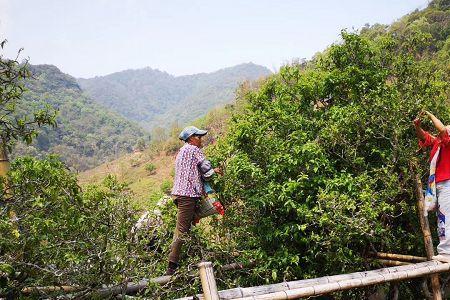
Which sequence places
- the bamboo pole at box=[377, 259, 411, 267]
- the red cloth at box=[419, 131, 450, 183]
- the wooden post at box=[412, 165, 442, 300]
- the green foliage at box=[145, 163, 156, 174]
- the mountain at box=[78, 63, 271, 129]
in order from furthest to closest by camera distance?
the mountain at box=[78, 63, 271, 129] → the green foliage at box=[145, 163, 156, 174] → the bamboo pole at box=[377, 259, 411, 267] → the wooden post at box=[412, 165, 442, 300] → the red cloth at box=[419, 131, 450, 183]

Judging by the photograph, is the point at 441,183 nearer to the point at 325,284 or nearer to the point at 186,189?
the point at 325,284

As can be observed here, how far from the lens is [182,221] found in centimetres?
480

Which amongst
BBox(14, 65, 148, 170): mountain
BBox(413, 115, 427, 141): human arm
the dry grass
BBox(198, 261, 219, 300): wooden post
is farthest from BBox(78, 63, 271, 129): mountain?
BBox(198, 261, 219, 300): wooden post

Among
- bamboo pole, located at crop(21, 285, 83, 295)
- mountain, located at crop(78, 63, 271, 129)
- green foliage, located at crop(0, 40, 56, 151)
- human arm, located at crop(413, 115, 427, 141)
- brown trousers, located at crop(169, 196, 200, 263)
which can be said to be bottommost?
bamboo pole, located at crop(21, 285, 83, 295)

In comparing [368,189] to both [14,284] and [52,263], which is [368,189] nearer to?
[52,263]

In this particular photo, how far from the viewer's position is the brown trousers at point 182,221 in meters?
4.77

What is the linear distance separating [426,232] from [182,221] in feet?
9.95

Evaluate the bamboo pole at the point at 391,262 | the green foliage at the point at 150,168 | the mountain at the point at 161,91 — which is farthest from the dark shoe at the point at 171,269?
the mountain at the point at 161,91

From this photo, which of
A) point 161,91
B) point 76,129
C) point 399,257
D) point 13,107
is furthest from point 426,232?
point 161,91

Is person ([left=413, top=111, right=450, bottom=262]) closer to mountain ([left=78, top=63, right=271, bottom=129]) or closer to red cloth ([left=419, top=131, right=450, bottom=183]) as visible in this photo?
red cloth ([left=419, top=131, right=450, bottom=183])

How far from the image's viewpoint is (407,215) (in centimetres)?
584

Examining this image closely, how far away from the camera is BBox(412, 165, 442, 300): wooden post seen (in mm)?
4906

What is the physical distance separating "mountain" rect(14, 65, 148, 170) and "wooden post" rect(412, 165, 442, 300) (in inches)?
1692

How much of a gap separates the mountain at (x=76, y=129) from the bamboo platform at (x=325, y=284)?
4302cm
